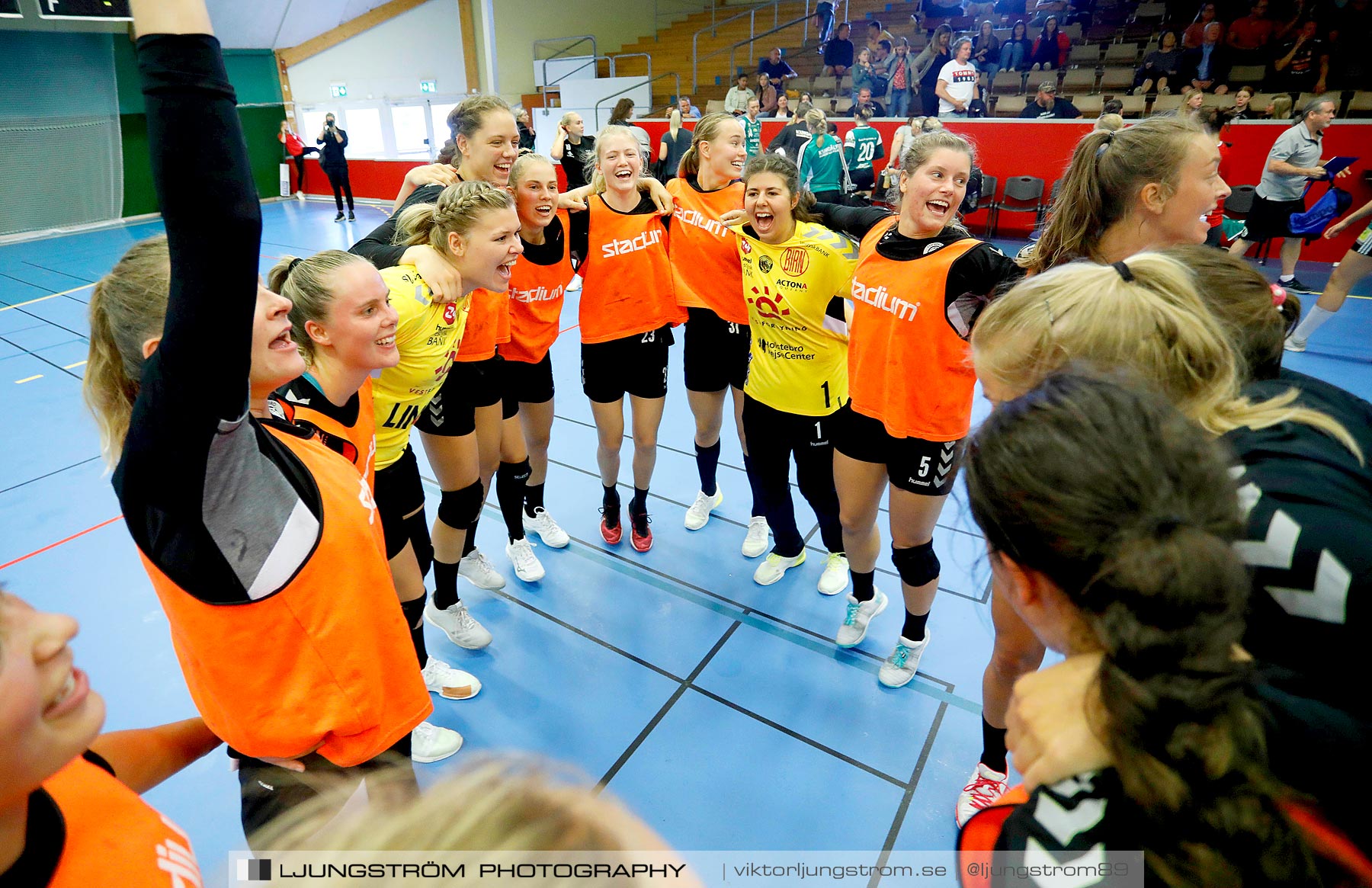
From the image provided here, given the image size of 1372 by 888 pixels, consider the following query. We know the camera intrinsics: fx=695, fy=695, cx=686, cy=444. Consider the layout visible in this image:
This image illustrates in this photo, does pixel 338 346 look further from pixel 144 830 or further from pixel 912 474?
pixel 912 474

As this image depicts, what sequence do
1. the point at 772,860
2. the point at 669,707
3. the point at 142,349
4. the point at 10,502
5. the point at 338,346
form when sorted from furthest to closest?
the point at 10,502, the point at 669,707, the point at 772,860, the point at 338,346, the point at 142,349

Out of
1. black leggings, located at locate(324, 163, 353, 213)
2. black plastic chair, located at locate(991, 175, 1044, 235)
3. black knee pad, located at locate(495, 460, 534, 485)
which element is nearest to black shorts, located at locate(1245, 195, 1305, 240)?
black plastic chair, located at locate(991, 175, 1044, 235)

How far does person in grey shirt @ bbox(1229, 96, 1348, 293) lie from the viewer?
7.53 meters

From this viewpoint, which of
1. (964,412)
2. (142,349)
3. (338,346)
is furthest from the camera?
(964,412)

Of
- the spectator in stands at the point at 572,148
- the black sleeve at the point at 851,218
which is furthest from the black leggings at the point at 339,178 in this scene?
the black sleeve at the point at 851,218

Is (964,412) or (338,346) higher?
(338,346)

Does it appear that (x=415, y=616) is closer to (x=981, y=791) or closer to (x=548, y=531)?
(x=548, y=531)

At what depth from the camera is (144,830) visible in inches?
35.1

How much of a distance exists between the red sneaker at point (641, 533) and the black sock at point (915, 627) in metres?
1.44

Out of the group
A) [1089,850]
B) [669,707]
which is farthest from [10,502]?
[1089,850]

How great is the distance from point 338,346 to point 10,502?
392 centimetres

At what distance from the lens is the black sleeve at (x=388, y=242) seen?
2594 millimetres

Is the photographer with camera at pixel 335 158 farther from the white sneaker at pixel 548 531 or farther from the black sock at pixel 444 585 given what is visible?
the black sock at pixel 444 585

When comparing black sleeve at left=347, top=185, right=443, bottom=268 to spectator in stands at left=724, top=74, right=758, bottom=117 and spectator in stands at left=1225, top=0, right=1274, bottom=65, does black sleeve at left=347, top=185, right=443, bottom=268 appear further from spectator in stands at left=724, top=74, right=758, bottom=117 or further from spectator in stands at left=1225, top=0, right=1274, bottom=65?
spectator in stands at left=1225, top=0, right=1274, bottom=65
